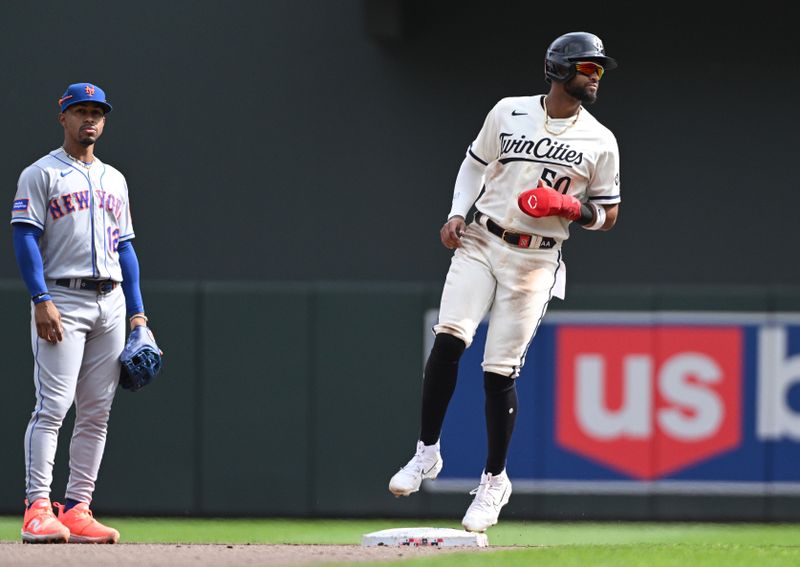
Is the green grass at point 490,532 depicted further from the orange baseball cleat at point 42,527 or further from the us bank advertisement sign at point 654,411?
the orange baseball cleat at point 42,527

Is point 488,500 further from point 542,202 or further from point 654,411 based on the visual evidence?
point 654,411

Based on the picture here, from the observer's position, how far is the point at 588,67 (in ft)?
15.8

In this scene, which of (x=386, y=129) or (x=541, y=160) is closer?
(x=541, y=160)

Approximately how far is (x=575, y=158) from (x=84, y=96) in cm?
176

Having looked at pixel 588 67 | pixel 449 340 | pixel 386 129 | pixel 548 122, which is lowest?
pixel 449 340

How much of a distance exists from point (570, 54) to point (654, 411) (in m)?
3.18

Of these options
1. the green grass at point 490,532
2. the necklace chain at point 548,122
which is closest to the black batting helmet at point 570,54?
the necklace chain at point 548,122

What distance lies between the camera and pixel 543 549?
4996 millimetres

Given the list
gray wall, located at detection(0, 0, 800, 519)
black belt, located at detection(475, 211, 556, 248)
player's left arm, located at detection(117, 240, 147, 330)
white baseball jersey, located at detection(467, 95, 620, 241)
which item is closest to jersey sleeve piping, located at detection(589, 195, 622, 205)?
white baseball jersey, located at detection(467, 95, 620, 241)

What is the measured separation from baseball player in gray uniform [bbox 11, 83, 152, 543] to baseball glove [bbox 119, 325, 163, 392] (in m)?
0.04

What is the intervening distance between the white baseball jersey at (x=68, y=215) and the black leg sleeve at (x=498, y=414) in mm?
1439

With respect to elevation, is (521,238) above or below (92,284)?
above

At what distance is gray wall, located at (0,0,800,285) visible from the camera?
8844 millimetres

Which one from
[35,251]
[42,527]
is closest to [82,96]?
[35,251]
